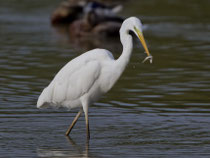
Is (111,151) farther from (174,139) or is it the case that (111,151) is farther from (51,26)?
(51,26)

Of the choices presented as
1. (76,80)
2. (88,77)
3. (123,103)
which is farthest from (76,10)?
(88,77)

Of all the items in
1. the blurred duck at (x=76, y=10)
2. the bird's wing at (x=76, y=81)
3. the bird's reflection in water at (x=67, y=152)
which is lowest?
the bird's reflection in water at (x=67, y=152)

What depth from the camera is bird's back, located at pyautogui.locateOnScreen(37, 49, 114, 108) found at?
870 cm

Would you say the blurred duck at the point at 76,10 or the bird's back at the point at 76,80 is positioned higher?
the blurred duck at the point at 76,10

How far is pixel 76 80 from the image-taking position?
8922 mm

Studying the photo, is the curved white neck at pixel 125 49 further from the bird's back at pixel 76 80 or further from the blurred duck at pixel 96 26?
the blurred duck at pixel 96 26

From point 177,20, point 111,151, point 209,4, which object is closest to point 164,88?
point 111,151

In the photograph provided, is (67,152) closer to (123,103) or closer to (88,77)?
(88,77)

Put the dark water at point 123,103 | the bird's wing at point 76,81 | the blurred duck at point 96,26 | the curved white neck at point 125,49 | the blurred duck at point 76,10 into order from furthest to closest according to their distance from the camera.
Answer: the blurred duck at point 76,10
the blurred duck at point 96,26
the bird's wing at point 76,81
the curved white neck at point 125,49
the dark water at point 123,103

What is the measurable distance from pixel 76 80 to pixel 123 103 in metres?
2.16

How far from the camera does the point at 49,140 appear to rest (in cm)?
872

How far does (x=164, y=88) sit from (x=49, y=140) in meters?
3.99

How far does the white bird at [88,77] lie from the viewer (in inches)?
335

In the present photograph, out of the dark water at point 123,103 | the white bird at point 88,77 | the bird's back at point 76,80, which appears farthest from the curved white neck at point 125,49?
the dark water at point 123,103
